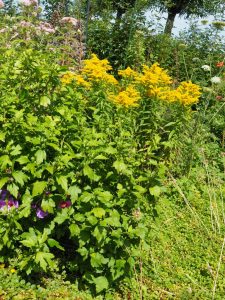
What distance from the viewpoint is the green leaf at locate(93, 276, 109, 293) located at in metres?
2.75

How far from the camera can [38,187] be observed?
251 centimetres

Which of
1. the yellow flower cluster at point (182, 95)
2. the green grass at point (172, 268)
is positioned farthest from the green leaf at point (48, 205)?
the yellow flower cluster at point (182, 95)

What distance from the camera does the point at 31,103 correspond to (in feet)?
9.37

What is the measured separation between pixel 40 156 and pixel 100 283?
988 millimetres

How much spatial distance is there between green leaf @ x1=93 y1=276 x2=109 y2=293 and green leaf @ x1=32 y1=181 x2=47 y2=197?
76cm

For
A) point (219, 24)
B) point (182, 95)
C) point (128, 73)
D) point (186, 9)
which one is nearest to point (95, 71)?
point (128, 73)

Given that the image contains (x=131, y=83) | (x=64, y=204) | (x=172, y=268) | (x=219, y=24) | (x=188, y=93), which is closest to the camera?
(x=64, y=204)

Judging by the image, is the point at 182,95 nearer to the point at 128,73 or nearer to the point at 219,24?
the point at 128,73

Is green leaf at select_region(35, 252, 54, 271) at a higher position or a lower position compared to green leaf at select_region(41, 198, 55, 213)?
lower

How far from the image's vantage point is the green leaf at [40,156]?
8.19ft

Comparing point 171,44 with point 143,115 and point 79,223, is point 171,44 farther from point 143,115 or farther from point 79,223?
point 79,223

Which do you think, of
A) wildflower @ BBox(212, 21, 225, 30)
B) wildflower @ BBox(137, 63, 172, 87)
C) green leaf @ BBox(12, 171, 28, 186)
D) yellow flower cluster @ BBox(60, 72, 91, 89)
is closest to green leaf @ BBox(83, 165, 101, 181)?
green leaf @ BBox(12, 171, 28, 186)

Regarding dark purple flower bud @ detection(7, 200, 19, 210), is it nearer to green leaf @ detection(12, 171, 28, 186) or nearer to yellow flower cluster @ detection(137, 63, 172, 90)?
green leaf @ detection(12, 171, 28, 186)

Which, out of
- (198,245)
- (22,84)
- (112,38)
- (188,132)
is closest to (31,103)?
(22,84)
